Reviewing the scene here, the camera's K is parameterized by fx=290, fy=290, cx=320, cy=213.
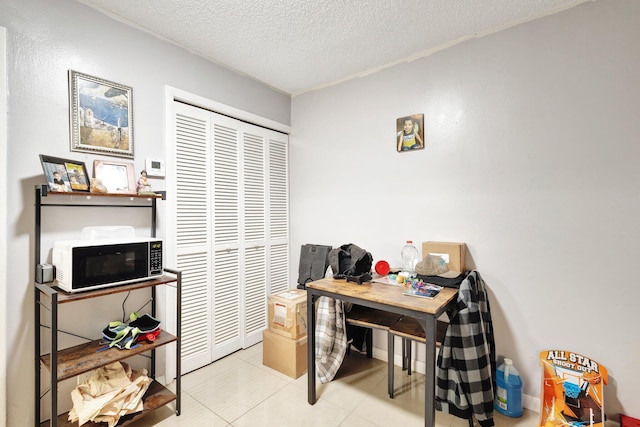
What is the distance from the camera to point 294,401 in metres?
1.99

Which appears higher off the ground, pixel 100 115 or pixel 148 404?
pixel 100 115

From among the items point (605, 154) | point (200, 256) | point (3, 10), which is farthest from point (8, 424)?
point (605, 154)

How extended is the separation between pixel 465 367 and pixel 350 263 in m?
0.93

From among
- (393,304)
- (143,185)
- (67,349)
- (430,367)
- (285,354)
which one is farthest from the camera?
(285,354)

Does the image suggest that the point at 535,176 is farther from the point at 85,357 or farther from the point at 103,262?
the point at 85,357

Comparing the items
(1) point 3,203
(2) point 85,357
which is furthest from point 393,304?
(1) point 3,203

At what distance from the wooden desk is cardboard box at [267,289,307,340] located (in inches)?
14.6

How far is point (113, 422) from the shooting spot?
1555 millimetres

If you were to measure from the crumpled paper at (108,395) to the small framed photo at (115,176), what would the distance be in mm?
1108

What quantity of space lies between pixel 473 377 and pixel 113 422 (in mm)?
1976

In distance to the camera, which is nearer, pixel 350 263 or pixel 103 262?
pixel 103 262

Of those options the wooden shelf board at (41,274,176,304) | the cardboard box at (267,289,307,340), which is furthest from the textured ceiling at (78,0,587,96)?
the cardboard box at (267,289,307,340)

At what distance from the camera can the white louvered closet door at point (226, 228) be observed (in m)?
2.31

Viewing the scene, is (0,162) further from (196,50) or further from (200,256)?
(196,50)
